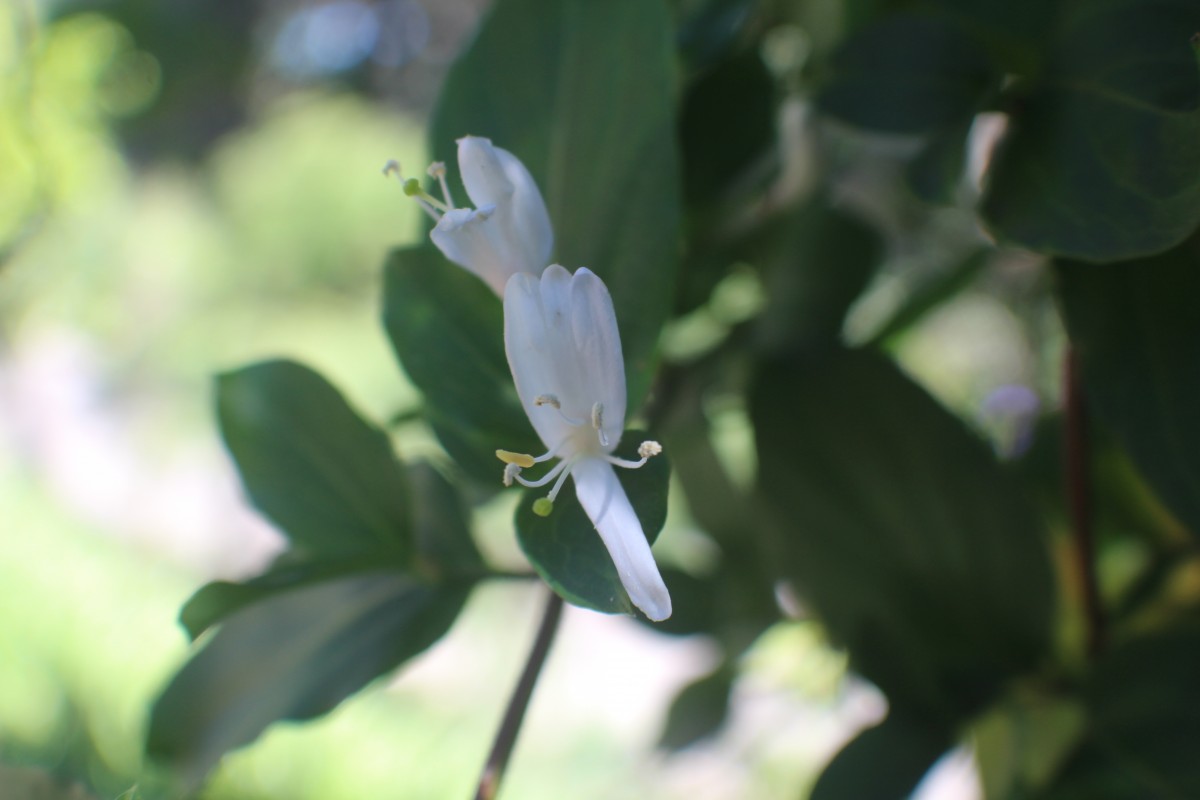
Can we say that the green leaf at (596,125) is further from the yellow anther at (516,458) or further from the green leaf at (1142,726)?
the green leaf at (1142,726)

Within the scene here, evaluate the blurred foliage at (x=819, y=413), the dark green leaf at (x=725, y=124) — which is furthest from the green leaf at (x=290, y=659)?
the dark green leaf at (x=725, y=124)

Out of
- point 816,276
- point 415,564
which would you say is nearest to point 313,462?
point 415,564

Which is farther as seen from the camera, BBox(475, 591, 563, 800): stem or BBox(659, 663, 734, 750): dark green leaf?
BBox(659, 663, 734, 750): dark green leaf

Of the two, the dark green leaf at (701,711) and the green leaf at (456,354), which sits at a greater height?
the green leaf at (456,354)

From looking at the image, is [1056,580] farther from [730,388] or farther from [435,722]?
[435,722]

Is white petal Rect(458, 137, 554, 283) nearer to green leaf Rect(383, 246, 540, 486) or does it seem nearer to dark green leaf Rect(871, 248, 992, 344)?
green leaf Rect(383, 246, 540, 486)

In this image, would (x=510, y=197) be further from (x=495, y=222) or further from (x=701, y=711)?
(x=701, y=711)

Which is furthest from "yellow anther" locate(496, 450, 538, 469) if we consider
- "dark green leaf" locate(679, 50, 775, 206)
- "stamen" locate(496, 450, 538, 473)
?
"dark green leaf" locate(679, 50, 775, 206)
